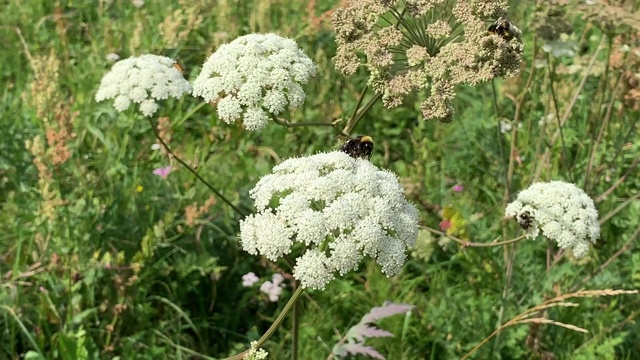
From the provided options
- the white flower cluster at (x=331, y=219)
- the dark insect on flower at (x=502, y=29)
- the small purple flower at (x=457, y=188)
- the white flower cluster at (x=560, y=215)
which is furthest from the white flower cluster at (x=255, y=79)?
the small purple flower at (x=457, y=188)

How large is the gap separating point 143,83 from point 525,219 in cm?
208

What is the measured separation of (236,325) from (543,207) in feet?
7.33

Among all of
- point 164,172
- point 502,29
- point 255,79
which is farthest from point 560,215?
point 164,172

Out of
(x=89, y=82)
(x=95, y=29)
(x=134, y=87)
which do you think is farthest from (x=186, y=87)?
(x=95, y=29)

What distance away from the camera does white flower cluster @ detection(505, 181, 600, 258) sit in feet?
10.7

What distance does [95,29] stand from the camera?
271 inches

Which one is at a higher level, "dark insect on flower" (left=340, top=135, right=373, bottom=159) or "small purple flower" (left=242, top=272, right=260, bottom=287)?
"dark insect on flower" (left=340, top=135, right=373, bottom=159)

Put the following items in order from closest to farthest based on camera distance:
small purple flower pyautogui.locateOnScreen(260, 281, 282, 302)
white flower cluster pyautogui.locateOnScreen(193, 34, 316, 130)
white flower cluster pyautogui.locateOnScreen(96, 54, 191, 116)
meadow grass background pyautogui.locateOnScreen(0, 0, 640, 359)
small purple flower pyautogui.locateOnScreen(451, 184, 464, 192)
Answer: white flower cluster pyautogui.locateOnScreen(193, 34, 316, 130)
white flower cluster pyautogui.locateOnScreen(96, 54, 191, 116)
meadow grass background pyautogui.locateOnScreen(0, 0, 640, 359)
small purple flower pyautogui.locateOnScreen(260, 281, 282, 302)
small purple flower pyautogui.locateOnScreen(451, 184, 464, 192)

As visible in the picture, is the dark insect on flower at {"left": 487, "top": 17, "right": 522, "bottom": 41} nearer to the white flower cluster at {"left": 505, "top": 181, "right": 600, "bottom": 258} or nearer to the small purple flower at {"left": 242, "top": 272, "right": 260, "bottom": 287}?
the white flower cluster at {"left": 505, "top": 181, "right": 600, "bottom": 258}

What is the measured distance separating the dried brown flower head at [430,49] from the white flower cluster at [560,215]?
2.76 feet

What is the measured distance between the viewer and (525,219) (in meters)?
3.27

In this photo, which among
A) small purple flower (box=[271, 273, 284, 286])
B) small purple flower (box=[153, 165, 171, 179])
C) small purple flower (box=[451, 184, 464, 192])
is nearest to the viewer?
small purple flower (box=[271, 273, 284, 286])

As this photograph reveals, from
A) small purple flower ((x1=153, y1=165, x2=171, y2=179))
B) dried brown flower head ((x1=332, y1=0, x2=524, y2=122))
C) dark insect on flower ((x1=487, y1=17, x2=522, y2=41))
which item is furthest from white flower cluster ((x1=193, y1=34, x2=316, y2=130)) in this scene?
small purple flower ((x1=153, y1=165, x2=171, y2=179))

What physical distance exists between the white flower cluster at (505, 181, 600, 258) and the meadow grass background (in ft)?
1.76
